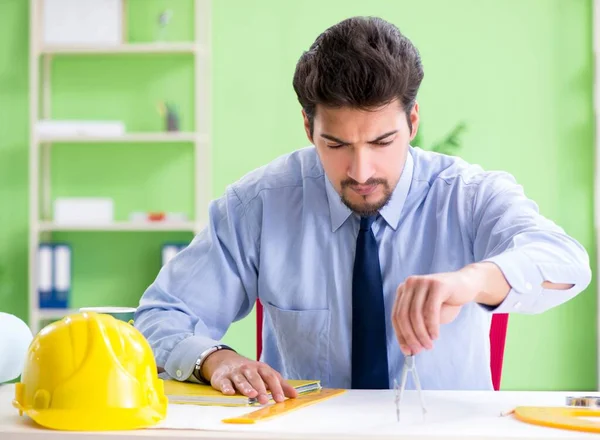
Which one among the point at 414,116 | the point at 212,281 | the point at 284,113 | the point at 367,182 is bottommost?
the point at 212,281

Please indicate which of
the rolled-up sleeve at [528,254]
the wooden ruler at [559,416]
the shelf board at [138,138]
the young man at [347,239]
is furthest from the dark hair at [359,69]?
the shelf board at [138,138]

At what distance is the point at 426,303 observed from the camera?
51.9 inches

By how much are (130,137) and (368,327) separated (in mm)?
2532

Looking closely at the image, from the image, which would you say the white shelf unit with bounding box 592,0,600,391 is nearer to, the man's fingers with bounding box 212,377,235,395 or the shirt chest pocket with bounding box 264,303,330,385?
the shirt chest pocket with bounding box 264,303,330,385

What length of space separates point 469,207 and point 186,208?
259 cm

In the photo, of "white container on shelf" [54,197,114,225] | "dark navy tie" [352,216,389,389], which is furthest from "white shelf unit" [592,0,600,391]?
"dark navy tie" [352,216,389,389]

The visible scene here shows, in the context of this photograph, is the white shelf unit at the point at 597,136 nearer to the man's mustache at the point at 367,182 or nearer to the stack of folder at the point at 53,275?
the stack of folder at the point at 53,275

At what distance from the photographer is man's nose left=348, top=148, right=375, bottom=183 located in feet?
5.76

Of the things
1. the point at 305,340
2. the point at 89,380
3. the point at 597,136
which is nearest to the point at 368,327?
the point at 305,340

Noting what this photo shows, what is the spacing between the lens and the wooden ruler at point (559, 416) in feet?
3.95

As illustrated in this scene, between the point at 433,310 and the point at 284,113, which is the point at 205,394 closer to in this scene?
the point at 433,310

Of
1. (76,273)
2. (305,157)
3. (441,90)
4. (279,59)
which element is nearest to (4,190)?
(76,273)

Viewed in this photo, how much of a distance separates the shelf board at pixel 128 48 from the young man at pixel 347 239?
2.21 metres

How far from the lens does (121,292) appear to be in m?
4.41
